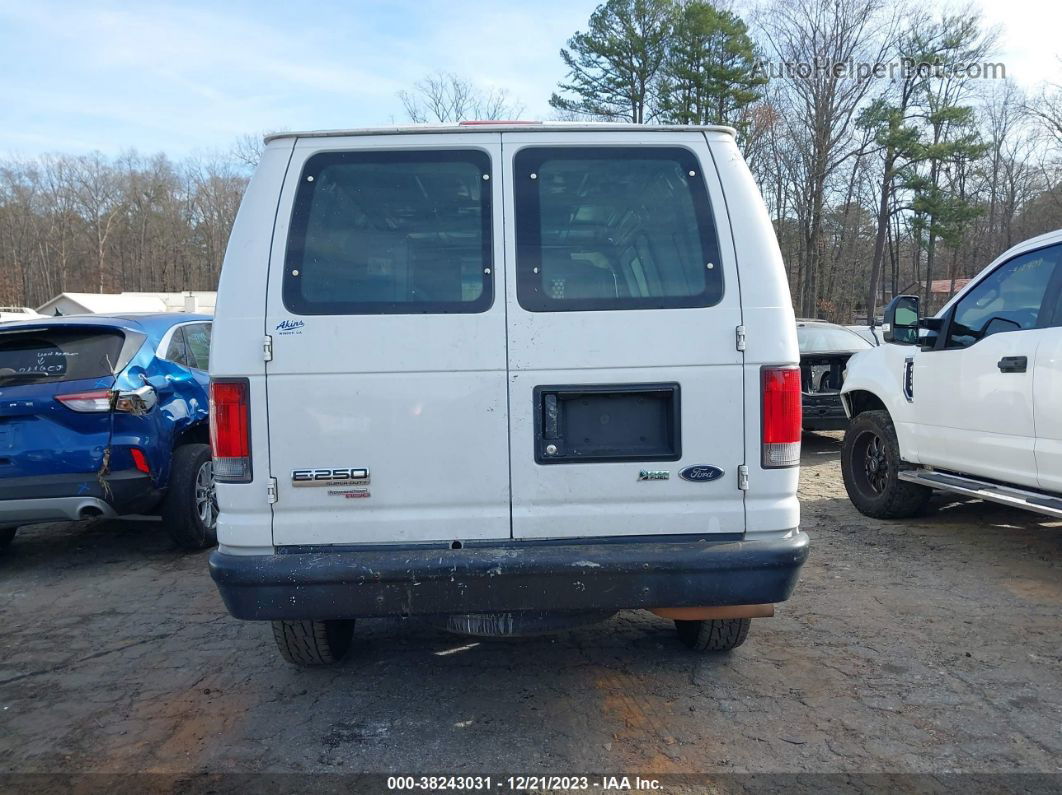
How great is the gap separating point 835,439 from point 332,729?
9.08 meters

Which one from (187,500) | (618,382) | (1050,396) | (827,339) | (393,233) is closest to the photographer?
(618,382)

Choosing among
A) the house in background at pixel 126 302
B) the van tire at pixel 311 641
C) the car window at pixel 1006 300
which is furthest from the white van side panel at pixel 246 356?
the house in background at pixel 126 302

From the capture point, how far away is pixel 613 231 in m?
3.14

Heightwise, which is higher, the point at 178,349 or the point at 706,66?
the point at 706,66

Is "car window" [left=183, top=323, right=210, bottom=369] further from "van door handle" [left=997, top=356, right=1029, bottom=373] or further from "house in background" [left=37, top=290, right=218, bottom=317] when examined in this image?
"house in background" [left=37, top=290, right=218, bottom=317]

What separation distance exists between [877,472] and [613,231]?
4.41 metres

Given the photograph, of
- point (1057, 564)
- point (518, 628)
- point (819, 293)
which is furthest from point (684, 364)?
point (819, 293)

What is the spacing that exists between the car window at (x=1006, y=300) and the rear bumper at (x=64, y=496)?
5640mm

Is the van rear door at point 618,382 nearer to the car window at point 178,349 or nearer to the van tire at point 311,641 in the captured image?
the van tire at point 311,641

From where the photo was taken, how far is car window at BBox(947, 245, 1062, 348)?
16.3 ft

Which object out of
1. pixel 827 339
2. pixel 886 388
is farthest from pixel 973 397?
pixel 827 339

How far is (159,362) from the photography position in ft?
18.8

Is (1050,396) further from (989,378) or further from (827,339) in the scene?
(827,339)

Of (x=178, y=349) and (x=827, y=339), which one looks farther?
(x=827, y=339)
